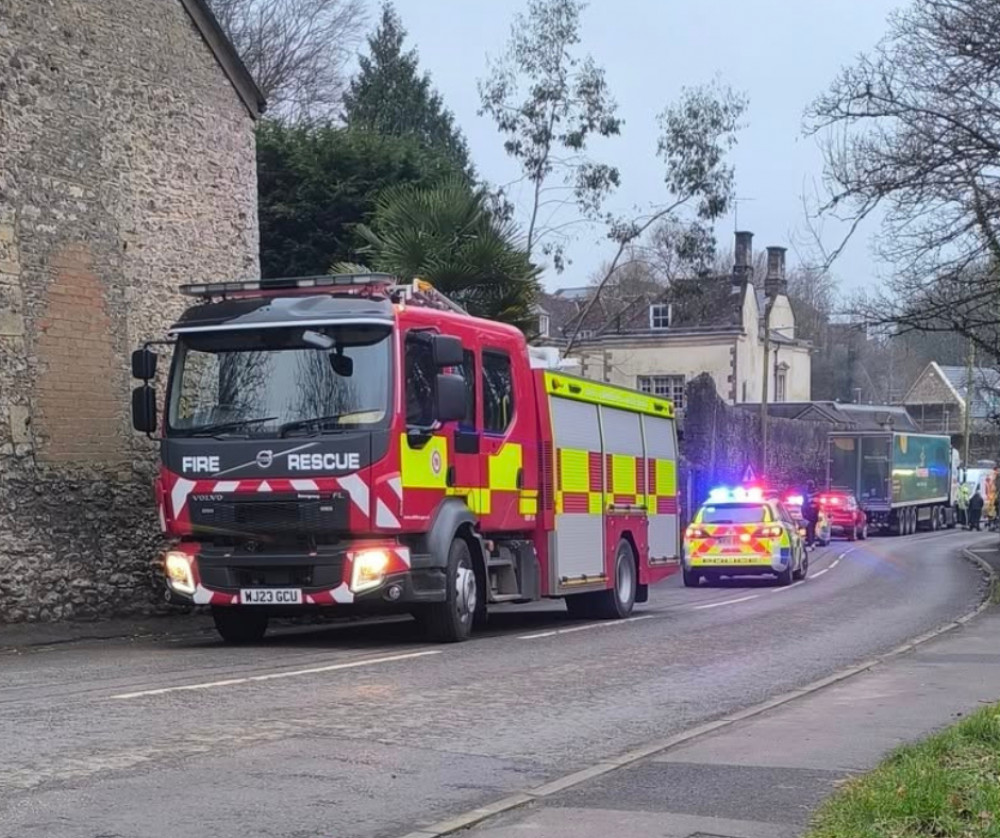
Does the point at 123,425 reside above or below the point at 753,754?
above

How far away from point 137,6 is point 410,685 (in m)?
11.0

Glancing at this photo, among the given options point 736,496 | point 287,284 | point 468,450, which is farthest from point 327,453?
point 736,496

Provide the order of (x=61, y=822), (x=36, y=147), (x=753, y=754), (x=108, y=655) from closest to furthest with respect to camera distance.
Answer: (x=61, y=822) → (x=753, y=754) → (x=108, y=655) → (x=36, y=147)

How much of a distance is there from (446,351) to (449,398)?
44cm

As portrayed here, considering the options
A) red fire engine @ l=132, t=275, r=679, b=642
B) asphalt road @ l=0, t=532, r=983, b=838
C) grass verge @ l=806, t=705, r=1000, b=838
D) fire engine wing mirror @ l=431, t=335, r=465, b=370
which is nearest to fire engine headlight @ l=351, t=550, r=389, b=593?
red fire engine @ l=132, t=275, r=679, b=642

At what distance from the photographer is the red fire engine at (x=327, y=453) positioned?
43.1 feet

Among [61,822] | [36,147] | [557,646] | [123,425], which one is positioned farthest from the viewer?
[123,425]

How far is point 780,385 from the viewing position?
76.9 metres

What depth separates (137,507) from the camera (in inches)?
698

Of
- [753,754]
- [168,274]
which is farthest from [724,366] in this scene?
[753,754]

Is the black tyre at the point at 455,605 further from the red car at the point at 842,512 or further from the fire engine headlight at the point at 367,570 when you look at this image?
the red car at the point at 842,512

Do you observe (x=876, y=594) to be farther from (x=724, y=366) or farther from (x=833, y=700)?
(x=724, y=366)

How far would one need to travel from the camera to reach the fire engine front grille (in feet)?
43.0

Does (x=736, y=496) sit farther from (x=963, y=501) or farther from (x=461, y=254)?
(x=963, y=501)
